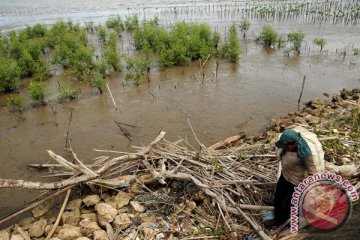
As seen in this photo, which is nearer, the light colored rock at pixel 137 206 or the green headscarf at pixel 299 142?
the green headscarf at pixel 299 142

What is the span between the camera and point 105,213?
198 inches

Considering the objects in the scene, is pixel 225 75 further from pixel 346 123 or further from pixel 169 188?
pixel 169 188

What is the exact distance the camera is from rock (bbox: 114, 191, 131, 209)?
5.27 m

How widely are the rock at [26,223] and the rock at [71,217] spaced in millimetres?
621

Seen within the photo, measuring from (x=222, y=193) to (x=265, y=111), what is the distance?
5.52 metres

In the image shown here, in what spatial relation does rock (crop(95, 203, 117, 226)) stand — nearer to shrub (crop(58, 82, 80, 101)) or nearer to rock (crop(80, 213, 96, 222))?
rock (crop(80, 213, 96, 222))

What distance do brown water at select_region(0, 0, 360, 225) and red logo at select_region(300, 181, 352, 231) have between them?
4.22 metres

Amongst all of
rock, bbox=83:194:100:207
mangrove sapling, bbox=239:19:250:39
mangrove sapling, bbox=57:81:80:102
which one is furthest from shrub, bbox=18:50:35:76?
mangrove sapling, bbox=239:19:250:39

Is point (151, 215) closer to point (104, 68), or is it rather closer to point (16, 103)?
point (16, 103)

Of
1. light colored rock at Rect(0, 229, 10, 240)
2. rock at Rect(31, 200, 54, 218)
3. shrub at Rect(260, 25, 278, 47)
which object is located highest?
shrub at Rect(260, 25, 278, 47)

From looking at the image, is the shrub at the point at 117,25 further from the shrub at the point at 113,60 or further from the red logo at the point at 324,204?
the red logo at the point at 324,204

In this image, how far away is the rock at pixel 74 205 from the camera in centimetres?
543

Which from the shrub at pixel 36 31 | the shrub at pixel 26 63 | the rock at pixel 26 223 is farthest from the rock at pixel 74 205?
the shrub at pixel 36 31

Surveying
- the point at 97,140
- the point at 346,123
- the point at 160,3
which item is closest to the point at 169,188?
Result: the point at 97,140
